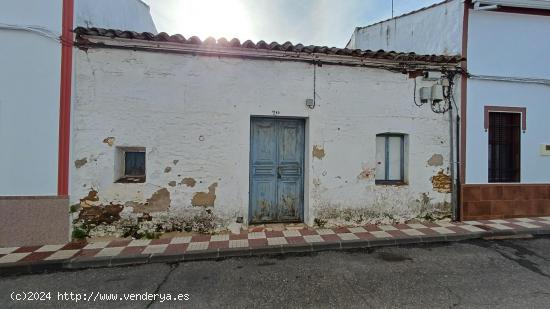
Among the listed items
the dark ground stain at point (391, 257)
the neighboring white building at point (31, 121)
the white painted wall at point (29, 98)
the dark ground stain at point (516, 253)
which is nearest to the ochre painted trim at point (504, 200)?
the dark ground stain at point (516, 253)

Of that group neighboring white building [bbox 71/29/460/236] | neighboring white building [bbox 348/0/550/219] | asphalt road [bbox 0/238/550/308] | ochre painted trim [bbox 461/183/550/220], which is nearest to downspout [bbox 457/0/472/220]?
neighboring white building [bbox 348/0/550/219]

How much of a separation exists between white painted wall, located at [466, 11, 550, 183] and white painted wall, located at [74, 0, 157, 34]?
7.88 m

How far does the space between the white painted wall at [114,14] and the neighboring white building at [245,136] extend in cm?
63

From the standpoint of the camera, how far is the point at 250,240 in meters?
4.79

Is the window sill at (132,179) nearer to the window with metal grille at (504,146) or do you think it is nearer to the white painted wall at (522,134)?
the white painted wall at (522,134)

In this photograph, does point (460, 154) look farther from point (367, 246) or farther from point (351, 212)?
point (367, 246)

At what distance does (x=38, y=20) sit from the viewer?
455 cm

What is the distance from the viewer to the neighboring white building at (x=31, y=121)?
4453mm

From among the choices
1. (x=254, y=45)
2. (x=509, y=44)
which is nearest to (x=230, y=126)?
(x=254, y=45)

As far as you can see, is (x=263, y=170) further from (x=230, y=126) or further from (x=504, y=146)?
(x=504, y=146)

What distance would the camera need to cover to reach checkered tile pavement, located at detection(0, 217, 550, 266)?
13.7 ft

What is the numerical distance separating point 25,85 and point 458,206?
857cm

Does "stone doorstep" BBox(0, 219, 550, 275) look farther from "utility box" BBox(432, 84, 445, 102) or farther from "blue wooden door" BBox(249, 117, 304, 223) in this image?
"utility box" BBox(432, 84, 445, 102)

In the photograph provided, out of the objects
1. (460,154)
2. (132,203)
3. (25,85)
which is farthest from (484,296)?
(25,85)
